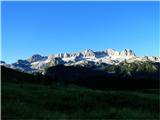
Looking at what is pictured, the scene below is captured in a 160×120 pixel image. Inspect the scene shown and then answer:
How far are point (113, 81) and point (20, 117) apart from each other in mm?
116634

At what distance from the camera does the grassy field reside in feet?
104

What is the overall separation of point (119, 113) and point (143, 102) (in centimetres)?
1104

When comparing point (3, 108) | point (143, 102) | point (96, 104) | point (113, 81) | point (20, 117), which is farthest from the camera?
point (113, 81)

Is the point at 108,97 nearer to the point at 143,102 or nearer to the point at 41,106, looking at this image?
the point at 143,102

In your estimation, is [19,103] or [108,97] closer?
[19,103]

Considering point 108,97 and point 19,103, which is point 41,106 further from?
point 108,97

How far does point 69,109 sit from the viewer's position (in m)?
37.0

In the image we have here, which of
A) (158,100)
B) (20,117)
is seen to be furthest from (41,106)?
(158,100)

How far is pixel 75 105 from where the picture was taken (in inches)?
1531

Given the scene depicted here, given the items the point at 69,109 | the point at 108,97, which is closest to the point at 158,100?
the point at 108,97

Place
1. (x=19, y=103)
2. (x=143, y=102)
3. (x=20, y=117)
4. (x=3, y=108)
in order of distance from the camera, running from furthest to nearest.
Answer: (x=143, y=102)
(x=19, y=103)
(x=3, y=108)
(x=20, y=117)

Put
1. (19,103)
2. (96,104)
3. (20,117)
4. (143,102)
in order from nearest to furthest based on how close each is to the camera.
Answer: (20,117) < (19,103) < (96,104) < (143,102)

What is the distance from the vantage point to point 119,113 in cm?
3328

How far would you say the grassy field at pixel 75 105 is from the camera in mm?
31781
